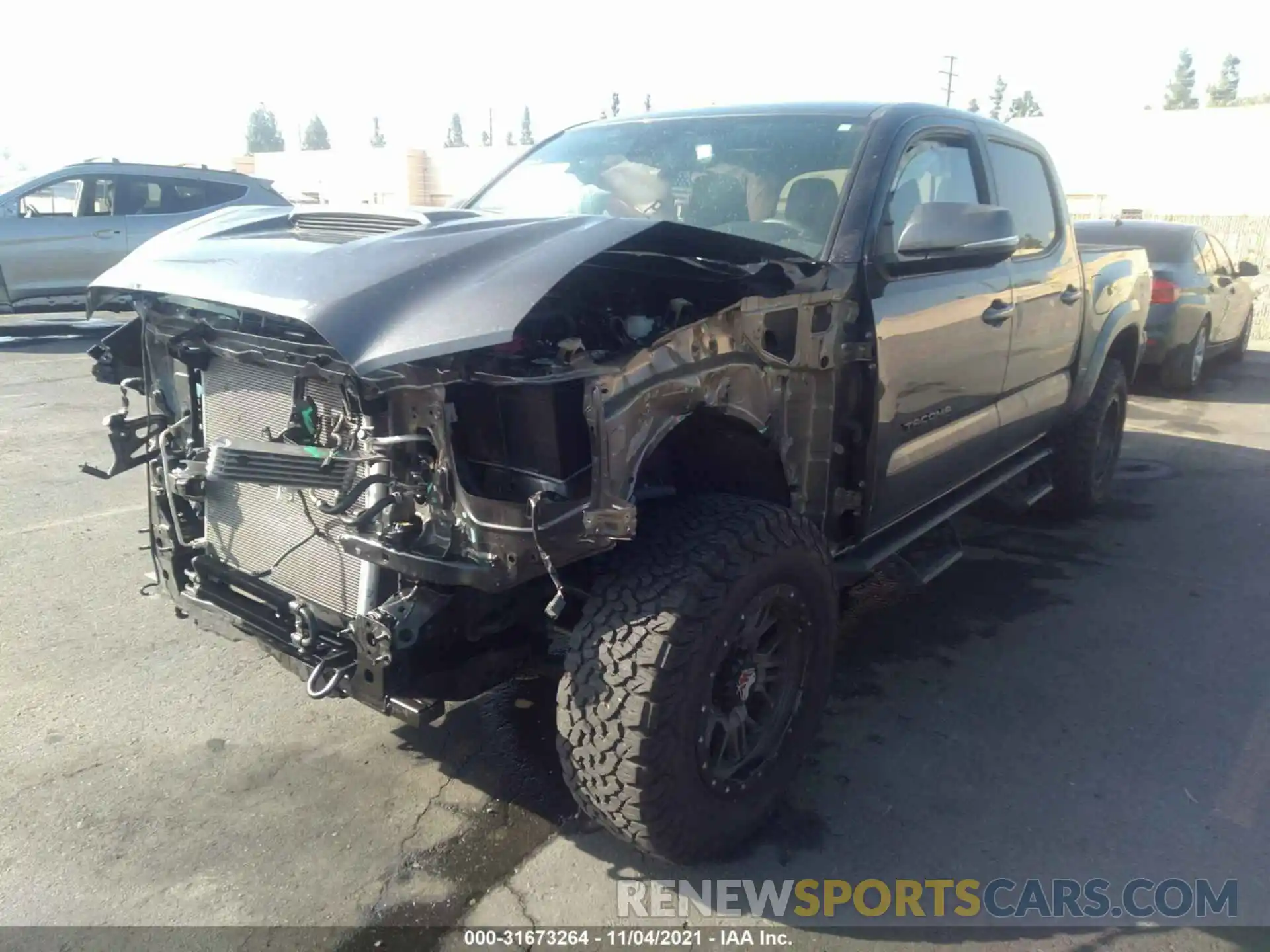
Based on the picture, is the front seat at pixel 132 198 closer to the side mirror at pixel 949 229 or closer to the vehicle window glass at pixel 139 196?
the vehicle window glass at pixel 139 196

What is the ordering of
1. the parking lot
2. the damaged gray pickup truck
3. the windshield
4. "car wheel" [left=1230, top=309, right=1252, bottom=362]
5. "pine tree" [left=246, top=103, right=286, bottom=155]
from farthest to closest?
"pine tree" [left=246, top=103, right=286, bottom=155] < "car wheel" [left=1230, top=309, right=1252, bottom=362] < the windshield < the parking lot < the damaged gray pickup truck

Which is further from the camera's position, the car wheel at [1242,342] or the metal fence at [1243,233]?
the metal fence at [1243,233]

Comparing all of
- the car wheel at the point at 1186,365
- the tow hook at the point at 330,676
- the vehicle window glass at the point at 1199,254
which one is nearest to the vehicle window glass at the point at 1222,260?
the vehicle window glass at the point at 1199,254

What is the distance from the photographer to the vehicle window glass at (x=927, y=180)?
3.39 metres

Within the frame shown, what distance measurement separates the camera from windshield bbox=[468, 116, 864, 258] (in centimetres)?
339

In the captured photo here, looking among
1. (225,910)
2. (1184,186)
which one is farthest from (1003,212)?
(1184,186)

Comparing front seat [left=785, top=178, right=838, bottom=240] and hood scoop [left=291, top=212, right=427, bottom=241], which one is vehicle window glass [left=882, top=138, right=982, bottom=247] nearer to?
front seat [left=785, top=178, right=838, bottom=240]

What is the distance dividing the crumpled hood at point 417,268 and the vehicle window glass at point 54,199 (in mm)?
10355

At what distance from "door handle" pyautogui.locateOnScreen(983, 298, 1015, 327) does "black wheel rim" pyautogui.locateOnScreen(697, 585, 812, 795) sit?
1669 millimetres

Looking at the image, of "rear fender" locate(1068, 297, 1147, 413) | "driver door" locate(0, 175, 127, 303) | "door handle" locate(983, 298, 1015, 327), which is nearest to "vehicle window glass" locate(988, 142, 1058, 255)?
"door handle" locate(983, 298, 1015, 327)

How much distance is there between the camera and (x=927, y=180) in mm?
3736

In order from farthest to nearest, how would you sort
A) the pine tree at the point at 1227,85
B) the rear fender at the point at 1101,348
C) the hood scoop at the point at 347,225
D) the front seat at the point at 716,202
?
1. the pine tree at the point at 1227,85
2. the rear fender at the point at 1101,348
3. the front seat at the point at 716,202
4. the hood scoop at the point at 347,225

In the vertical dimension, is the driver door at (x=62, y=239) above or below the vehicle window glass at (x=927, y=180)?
below

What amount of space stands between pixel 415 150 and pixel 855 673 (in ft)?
124
